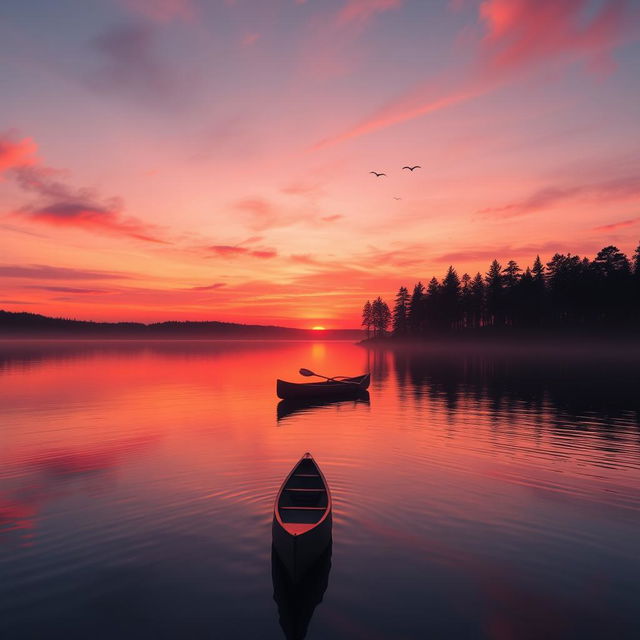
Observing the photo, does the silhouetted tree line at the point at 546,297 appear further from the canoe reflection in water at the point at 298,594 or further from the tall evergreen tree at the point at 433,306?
the canoe reflection in water at the point at 298,594

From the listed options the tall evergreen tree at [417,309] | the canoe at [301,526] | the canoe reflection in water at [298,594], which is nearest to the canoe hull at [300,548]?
the canoe at [301,526]

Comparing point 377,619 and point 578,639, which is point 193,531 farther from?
point 578,639

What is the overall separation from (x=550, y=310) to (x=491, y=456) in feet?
401

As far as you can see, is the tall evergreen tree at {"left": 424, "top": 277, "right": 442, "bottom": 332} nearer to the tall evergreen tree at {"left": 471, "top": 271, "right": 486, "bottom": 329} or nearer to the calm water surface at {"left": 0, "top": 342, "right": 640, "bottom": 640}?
the tall evergreen tree at {"left": 471, "top": 271, "right": 486, "bottom": 329}

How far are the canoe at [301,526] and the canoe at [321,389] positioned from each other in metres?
27.7

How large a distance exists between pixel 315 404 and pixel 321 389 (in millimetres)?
2443

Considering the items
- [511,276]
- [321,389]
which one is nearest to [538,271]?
[511,276]

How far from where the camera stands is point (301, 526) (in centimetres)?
997

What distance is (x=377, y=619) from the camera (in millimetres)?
9102

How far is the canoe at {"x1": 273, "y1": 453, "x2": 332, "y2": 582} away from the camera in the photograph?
9453 mm

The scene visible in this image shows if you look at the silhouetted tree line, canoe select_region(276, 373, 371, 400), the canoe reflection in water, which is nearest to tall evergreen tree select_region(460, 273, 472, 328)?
the silhouetted tree line

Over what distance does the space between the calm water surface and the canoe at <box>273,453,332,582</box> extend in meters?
0.92

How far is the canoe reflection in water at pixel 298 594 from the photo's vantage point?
900 centimetres

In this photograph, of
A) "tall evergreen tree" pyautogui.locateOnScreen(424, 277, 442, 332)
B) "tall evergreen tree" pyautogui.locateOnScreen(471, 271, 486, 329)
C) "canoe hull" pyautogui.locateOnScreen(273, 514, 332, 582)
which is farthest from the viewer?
"tall evergreen tree" pyautogui.locateOnScreen(424, 277, 442, 332)
